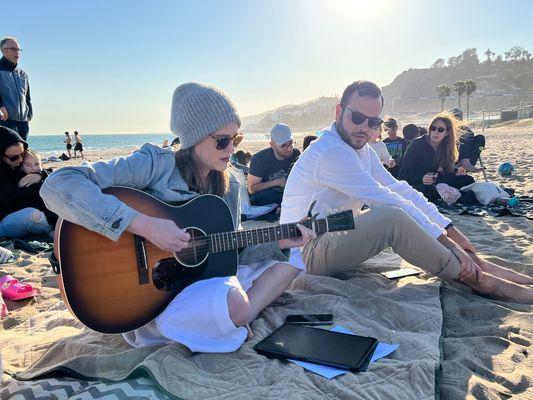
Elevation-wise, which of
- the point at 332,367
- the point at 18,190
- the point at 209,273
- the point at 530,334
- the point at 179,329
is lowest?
the point at 530,334

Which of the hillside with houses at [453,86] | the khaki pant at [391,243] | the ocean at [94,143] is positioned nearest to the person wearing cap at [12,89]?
the khaki pant at [391,243]

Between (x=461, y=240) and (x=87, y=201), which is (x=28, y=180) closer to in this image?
(x=87, y=201)

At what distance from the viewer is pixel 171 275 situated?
248 cm

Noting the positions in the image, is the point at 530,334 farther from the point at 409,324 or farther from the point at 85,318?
the point at 85,318

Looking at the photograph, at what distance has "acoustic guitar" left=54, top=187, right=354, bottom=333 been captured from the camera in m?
2.25

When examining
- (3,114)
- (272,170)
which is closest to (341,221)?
(272,170)

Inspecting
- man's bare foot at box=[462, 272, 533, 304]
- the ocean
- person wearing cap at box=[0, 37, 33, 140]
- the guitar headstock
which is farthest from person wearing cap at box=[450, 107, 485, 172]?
the ocean

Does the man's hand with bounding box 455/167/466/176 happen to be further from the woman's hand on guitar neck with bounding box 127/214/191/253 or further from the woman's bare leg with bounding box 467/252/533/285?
the woman's hand on guitar neck with bounding box 127/214/191/253

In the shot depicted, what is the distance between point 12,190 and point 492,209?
257 inches

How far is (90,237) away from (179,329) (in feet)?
2.23

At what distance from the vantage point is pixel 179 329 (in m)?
2.31

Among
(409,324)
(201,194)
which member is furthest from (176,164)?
(409,324)

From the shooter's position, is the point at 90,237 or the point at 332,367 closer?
the point at 332,367

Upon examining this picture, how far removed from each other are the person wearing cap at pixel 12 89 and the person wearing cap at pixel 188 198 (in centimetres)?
525
